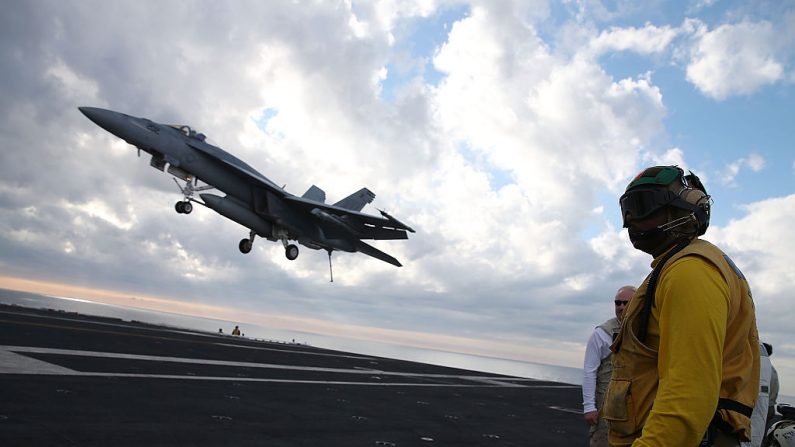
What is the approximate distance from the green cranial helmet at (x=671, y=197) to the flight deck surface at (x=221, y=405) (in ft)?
16.5

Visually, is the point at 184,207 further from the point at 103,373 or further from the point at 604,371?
the point at 604,371

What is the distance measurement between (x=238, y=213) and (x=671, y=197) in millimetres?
29027

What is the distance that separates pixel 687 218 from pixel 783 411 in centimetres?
277

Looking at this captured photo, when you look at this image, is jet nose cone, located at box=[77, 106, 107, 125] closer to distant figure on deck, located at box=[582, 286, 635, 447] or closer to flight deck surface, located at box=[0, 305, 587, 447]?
flight deck surface, located at box=[0, 305, 587, 447]

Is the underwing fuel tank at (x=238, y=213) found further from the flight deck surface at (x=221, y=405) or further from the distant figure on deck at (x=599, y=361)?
the distant figure on deck at (x=599, y=361)

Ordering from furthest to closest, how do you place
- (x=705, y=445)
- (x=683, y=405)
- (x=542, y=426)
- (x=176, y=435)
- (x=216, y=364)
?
(x=216, y=364), (x=542, y=426), (x=176, y=435), (x=705, y=445), (x=683, y=405)

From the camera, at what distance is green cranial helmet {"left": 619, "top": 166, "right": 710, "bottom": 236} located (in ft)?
9.20

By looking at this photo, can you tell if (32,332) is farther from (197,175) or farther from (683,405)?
(683,405)

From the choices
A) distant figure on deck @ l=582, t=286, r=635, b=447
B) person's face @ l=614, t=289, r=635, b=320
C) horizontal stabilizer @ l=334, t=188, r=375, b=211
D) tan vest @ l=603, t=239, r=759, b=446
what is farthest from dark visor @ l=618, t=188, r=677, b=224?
horizontal stabilizer @ l=334, t=188, r=375, b=211

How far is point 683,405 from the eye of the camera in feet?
7.41

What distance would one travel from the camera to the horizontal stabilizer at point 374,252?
1421 inches

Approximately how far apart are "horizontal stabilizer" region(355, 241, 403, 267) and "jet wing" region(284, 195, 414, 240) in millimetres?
1582

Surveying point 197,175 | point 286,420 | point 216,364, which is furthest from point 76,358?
point 197,175

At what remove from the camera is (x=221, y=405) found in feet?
27.7
